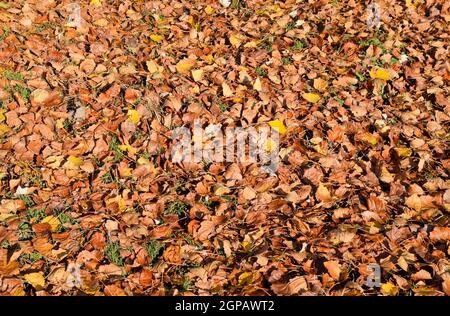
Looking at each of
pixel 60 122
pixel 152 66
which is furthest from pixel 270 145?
pixel 60 122

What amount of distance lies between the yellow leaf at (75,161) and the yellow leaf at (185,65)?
1.08m

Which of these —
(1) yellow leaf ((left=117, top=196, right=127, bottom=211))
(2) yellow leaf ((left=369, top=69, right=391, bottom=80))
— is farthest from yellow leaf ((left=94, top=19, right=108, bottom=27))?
(2) yellow leaf ((left=369, top=69, right=391, bottom=80))

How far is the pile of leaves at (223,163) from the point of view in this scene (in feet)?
8.14

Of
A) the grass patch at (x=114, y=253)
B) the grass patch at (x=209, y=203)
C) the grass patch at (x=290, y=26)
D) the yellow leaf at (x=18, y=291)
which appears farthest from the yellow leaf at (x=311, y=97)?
the yellow leaf at (x=18, y=291)

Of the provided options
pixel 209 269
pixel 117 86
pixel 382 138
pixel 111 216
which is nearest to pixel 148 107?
pixel 117 86

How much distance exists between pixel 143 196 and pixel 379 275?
1.33 meters

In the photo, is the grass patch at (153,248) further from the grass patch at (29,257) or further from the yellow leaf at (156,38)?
the yellow leaf at (156,38)

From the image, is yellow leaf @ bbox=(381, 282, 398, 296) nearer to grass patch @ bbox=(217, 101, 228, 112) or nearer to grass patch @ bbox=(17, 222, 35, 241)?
grass patch @ bbox=(217, 101, 228, 112)

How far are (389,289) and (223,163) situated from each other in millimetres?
1187

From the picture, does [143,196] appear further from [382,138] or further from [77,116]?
[382,138]

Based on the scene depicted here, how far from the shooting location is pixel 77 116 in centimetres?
323

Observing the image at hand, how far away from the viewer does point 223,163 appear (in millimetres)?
3018
